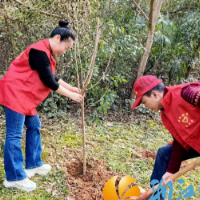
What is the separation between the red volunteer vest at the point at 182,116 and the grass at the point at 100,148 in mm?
1053

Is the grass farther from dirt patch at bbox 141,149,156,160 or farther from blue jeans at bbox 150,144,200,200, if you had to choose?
blue jeans at bbox 150,144,200,200

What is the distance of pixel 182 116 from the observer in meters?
1.61

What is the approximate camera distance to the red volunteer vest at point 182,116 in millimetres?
1564

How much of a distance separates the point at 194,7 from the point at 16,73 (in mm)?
5935

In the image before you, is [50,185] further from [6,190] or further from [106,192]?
[106,192]

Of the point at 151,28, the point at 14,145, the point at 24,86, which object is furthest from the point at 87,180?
the point at 151,28

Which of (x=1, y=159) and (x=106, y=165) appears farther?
(x=106, y=165)

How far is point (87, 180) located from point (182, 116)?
136cm

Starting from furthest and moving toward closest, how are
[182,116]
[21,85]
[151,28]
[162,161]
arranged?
1. [151,28]
2. [162,161]
3. [21,85]
4. [182,116]

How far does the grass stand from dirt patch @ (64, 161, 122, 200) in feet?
0.27

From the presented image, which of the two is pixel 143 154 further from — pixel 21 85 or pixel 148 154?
pixel 21 85

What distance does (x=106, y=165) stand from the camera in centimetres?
272

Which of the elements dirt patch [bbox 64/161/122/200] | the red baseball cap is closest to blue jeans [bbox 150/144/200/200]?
dirt patch [bbox 64/161/122/200]

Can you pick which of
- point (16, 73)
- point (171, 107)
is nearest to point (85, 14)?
point (16, 73)
